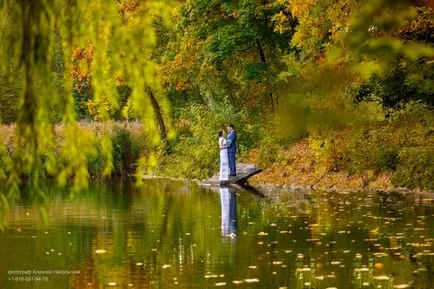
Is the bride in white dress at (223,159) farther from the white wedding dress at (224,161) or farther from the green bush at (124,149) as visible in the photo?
the green bush at (124,149)

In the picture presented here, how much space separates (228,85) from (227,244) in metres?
29.9

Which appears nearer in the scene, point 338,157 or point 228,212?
point 228,212

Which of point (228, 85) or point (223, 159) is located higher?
point (228, 85)

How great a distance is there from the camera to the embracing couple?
3441 centimetres

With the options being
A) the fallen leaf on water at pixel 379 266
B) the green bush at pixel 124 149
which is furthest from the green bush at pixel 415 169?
the green bush at pixel 124 149

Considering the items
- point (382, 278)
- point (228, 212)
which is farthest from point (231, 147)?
point (382, 278)

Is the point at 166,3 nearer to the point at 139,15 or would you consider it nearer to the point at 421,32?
the point at 139,15

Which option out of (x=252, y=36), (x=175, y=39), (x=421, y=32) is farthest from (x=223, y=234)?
(x=175, y=39)

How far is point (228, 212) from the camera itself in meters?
22.8

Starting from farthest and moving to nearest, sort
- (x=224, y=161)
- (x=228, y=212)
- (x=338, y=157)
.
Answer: (x=224, y=161) → (x=338, y=157) → (x=228, y=212)

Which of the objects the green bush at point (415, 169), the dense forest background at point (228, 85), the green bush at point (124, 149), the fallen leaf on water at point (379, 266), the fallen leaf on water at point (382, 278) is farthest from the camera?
the green bush at point (124, 149)

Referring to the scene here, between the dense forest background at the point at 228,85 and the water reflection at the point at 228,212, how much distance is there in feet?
9.16

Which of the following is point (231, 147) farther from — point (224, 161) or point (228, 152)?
point (224, 161)

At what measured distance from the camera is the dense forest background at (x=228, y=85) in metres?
5.36
